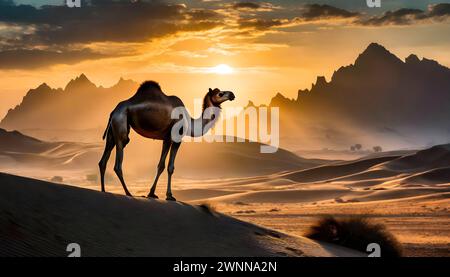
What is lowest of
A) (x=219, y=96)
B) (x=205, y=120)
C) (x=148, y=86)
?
(x=205, y=120)

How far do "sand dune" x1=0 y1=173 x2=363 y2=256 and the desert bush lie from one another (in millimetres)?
677

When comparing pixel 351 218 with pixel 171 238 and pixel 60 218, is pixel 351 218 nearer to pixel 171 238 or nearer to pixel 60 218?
pixel 171 238

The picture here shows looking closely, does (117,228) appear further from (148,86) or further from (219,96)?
(219,96)

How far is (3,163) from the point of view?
3868 inches

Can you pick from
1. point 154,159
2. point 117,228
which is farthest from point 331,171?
point 117,228

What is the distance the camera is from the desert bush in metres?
15.2

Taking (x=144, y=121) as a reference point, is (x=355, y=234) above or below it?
below

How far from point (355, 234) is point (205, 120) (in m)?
3.89

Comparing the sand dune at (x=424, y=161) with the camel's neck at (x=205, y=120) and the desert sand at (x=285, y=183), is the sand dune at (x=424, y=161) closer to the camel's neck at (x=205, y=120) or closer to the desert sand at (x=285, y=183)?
the desert sand at (x=285, y=183)

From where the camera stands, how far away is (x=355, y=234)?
15562mm

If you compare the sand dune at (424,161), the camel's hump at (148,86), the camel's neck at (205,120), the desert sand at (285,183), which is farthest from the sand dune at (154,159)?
the camel's hump at (148,86)
